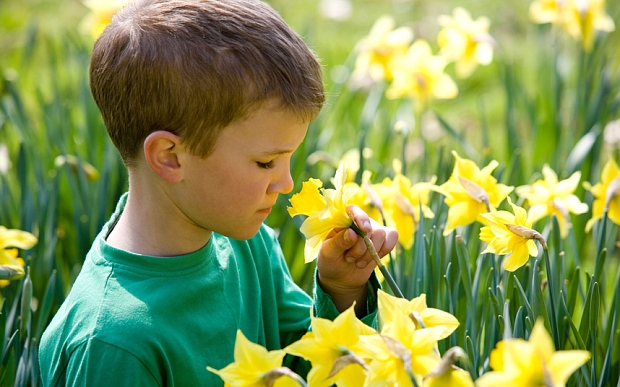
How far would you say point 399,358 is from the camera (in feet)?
2.29

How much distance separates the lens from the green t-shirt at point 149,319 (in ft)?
3.16

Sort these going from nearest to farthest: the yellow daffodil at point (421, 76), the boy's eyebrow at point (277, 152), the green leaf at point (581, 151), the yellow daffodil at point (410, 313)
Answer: the yellow daffodil at point (410, 313)
the boy's eyebrow at point (277, 152)
the green leaf at point (581, 151)
the yellow daffodil at point (421, 76)

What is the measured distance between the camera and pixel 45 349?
1.05 m

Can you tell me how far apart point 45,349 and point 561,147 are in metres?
2.16

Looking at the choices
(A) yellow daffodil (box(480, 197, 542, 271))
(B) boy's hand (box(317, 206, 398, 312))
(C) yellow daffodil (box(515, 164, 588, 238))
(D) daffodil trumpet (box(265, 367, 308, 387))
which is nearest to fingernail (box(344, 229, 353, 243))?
(B) boy's hand (box(317, 206, 398, 312))

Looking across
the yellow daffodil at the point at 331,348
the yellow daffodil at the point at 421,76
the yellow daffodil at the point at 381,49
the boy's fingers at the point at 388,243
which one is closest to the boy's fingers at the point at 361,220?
the boy's fingers at the point at 388,243

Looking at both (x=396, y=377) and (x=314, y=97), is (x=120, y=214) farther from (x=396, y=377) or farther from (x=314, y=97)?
(x=396, y=377)

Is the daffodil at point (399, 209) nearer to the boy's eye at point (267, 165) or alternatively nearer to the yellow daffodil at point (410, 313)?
the boy's eye at point (267, 165)

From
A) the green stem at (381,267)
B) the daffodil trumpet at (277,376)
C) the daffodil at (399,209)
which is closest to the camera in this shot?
the daffodil trumpet at (277,376)

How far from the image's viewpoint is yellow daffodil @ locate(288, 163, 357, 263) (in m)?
0.94

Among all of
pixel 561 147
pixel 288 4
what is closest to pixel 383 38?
pixel 561 147

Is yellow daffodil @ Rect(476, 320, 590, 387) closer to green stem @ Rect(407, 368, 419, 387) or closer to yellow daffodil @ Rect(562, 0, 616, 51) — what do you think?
green stem @ Rect(407, 368, 419, 387)

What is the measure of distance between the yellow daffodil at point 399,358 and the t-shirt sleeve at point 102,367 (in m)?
0.47

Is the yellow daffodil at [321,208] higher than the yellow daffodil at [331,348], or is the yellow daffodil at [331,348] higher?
the yellow daffodil at [321,208]
